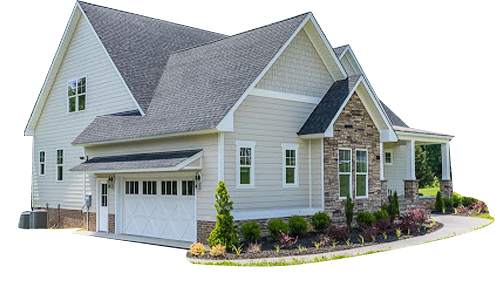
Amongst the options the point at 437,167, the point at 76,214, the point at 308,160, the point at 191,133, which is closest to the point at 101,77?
the point at 76,214

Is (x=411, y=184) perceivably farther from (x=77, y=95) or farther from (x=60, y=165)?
(x=60, y=165)

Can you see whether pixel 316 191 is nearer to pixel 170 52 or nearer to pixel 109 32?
pixel 170 52

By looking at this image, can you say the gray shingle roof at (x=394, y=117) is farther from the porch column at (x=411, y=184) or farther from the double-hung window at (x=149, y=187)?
the double-hung window at (x=149, y=187)

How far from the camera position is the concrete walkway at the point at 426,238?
47.2 ft

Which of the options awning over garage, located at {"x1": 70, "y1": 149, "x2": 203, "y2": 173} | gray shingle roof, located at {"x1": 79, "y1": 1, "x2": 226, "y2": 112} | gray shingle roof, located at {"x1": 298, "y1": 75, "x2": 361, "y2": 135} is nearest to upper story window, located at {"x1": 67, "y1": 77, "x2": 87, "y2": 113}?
gray shingle roof, located at {"x1": 79, "y1": 1, "x2": 226, "y2": 112}

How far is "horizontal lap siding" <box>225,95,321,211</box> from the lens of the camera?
1767 cm

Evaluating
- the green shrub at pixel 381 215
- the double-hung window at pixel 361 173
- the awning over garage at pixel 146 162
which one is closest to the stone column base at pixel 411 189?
the double-hung window at pixel 361 173

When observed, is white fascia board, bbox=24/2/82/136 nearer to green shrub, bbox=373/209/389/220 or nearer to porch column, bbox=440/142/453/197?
green shrub, bbox=373/209/389/220

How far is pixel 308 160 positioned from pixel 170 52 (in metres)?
9.12

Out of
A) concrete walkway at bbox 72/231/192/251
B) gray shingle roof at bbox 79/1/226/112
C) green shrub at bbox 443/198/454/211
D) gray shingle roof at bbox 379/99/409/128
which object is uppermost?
gray shingle roof at bbox 79/1/226/112

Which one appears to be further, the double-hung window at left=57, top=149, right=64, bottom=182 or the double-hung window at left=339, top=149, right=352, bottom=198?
the double-hung window at left=57, top=149, right=64, bottom=182

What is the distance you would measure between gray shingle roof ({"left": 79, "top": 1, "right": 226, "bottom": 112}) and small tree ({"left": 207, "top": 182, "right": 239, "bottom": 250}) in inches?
257

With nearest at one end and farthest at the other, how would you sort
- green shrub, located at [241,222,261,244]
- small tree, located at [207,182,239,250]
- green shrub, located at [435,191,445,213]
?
small tree, located at [207,182,239,250]
green shrub, located at [241,222,261,244]
green shrub, located at [435,191,445,213]

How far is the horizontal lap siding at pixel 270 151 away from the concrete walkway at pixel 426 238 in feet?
12.0
